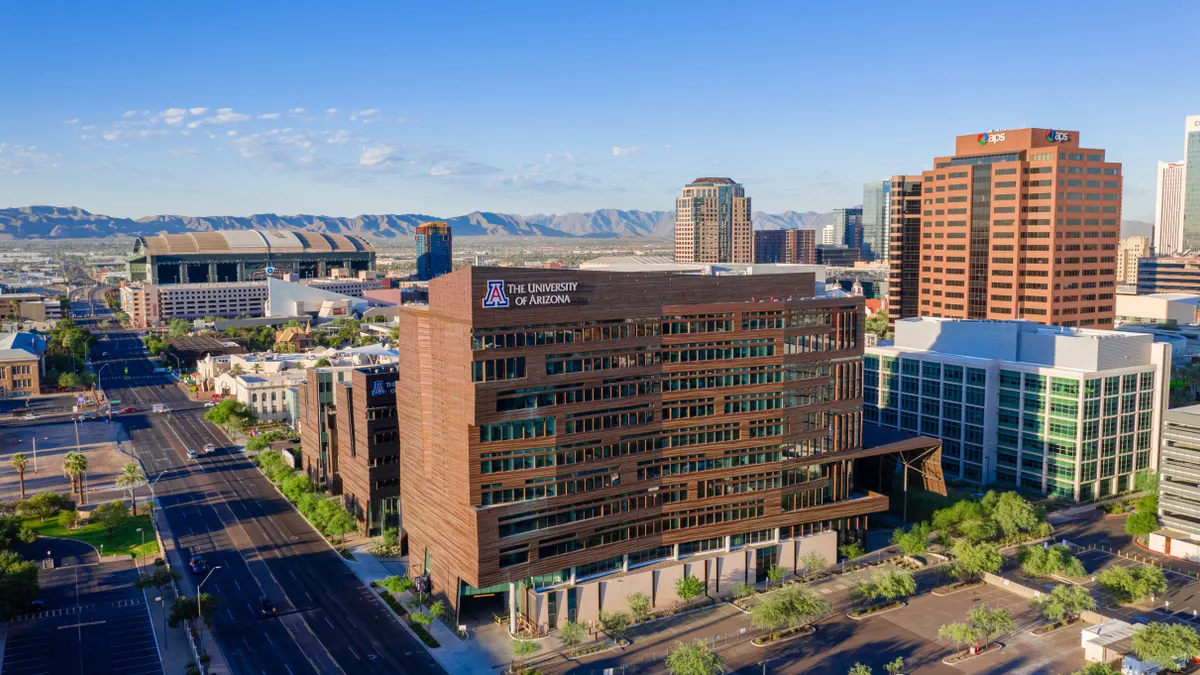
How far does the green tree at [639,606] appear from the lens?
317 feet

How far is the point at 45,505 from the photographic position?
5231 inches

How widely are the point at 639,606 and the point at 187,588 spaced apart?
2087 inches

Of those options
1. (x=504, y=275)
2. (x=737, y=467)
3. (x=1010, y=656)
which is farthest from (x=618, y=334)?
(x=1010, y=656)

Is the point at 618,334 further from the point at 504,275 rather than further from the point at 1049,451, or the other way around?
the point at 1049,451

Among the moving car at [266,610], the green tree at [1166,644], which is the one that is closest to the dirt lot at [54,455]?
the moving car at [266,610]

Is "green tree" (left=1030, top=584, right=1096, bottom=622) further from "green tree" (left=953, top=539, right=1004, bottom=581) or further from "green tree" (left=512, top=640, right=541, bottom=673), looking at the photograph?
"green tree" (left=512, top=640, right=541, bottom=673)

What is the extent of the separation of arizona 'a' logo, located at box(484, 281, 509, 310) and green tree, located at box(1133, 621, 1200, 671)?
6439 centimetres

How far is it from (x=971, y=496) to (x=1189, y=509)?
1013 inches

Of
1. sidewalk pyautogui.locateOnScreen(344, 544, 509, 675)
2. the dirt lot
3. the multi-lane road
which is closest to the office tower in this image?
sidewalk pyautogui.locateOnScreen(344, 544, 509, 675)

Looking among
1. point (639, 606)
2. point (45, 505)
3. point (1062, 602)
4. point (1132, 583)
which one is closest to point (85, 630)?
point (45, 505)

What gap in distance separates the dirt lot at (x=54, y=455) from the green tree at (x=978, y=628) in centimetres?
12865

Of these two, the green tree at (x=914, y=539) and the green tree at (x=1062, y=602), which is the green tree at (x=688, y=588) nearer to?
the green tree at (x=914, y=539)

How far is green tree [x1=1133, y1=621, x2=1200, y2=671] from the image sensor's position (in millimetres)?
81250

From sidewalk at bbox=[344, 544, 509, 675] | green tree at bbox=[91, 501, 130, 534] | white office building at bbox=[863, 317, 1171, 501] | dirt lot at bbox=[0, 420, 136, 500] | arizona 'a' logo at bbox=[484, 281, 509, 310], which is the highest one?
arizona 'a' logo at bbox=[484, 281, 509, 310]
